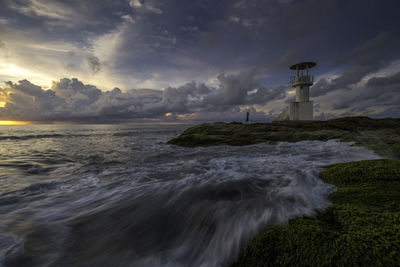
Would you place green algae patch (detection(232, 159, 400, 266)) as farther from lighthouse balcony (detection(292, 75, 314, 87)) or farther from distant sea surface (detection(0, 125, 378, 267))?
lighthouse balcony (detection(292, 75, 314, 87))

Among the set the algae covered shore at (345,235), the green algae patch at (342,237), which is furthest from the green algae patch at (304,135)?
the green algae patch at (342,237)

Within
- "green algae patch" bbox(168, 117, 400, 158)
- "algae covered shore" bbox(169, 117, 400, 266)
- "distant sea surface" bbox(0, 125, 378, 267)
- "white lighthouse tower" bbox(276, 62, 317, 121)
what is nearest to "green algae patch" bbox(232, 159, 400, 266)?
"algae covered shore" bbox(169, 117, 400, 266)

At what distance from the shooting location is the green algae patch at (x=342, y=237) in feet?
4.94

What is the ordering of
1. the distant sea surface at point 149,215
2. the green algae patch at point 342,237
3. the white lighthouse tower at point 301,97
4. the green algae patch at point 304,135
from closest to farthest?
the green algae patch at point 342,237
the distant sea surface at point 149,215
the green algae patch at point 304,135
the white lighthouse tower at point 301,97

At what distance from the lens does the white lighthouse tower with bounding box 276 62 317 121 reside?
83.8 feet

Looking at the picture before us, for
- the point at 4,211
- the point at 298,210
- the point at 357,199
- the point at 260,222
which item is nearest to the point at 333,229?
the point at 298,210

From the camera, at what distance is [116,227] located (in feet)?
10.2

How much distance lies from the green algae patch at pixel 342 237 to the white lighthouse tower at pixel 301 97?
84.6 feet

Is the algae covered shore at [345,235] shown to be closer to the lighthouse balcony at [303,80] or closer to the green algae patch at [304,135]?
the green algae patch at [304,135]

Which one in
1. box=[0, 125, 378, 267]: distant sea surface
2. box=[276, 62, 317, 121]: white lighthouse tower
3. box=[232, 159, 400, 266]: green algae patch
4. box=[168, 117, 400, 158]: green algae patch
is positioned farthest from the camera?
box=[276, 62, 317, 121]: white lighthouse tower

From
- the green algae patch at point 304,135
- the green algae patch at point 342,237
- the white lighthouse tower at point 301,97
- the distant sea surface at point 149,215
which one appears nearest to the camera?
the green algae patch at point 342,237

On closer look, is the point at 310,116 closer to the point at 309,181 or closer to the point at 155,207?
the point at 309,181

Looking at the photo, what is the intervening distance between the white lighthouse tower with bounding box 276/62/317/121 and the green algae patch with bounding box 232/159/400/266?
2577 centimetres

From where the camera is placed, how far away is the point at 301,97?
26.4 meters
